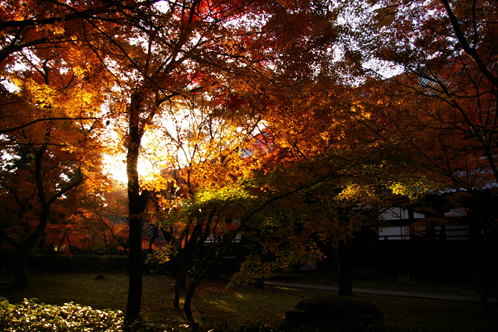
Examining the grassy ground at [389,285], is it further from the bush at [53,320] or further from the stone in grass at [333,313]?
the bush at [53,320]

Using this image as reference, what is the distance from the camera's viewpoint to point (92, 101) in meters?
9.78

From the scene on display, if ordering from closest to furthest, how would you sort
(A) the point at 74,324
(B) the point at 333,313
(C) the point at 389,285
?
(A) the point at 74,324 → (B) the point at 333,313 → (C) the point at 389,285

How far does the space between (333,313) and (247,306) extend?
18.1ft

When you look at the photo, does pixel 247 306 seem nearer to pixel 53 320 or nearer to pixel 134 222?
pixel 134 222

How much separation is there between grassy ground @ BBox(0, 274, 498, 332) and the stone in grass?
93 centimetres

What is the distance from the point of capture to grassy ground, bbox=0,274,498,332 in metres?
9.34

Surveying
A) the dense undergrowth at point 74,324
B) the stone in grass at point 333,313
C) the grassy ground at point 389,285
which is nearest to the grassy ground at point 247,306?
the grassy ground at point 389,285

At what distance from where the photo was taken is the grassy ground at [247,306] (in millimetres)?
9344

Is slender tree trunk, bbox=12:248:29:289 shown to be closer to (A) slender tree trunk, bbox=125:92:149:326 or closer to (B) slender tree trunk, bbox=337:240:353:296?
(A) slender tree trunk, bbox=125:92:149:326

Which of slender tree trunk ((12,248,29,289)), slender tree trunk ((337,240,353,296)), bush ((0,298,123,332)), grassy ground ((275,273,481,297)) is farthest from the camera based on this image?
grassy ground ((275,273,481,297))

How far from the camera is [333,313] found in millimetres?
7719

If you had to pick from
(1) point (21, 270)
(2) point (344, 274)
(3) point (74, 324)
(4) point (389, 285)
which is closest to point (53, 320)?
(3) point (74, 324)

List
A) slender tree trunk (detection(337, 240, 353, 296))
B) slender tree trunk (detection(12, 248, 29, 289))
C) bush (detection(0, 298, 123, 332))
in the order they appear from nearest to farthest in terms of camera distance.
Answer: bush (detection(0, 298, 123, 332)), slender tree trunk (detection(12, 248, 29, 289)), slender tree trunk (detection(337, 240, 353, 296))

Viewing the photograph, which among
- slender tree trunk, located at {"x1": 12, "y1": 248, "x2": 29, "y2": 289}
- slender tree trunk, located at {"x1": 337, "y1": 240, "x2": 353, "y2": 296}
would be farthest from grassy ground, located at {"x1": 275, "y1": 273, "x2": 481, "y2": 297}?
slender tree trunk, located at {"x1": 12, "y1": 248, "x2": 29, "y2": 289}
